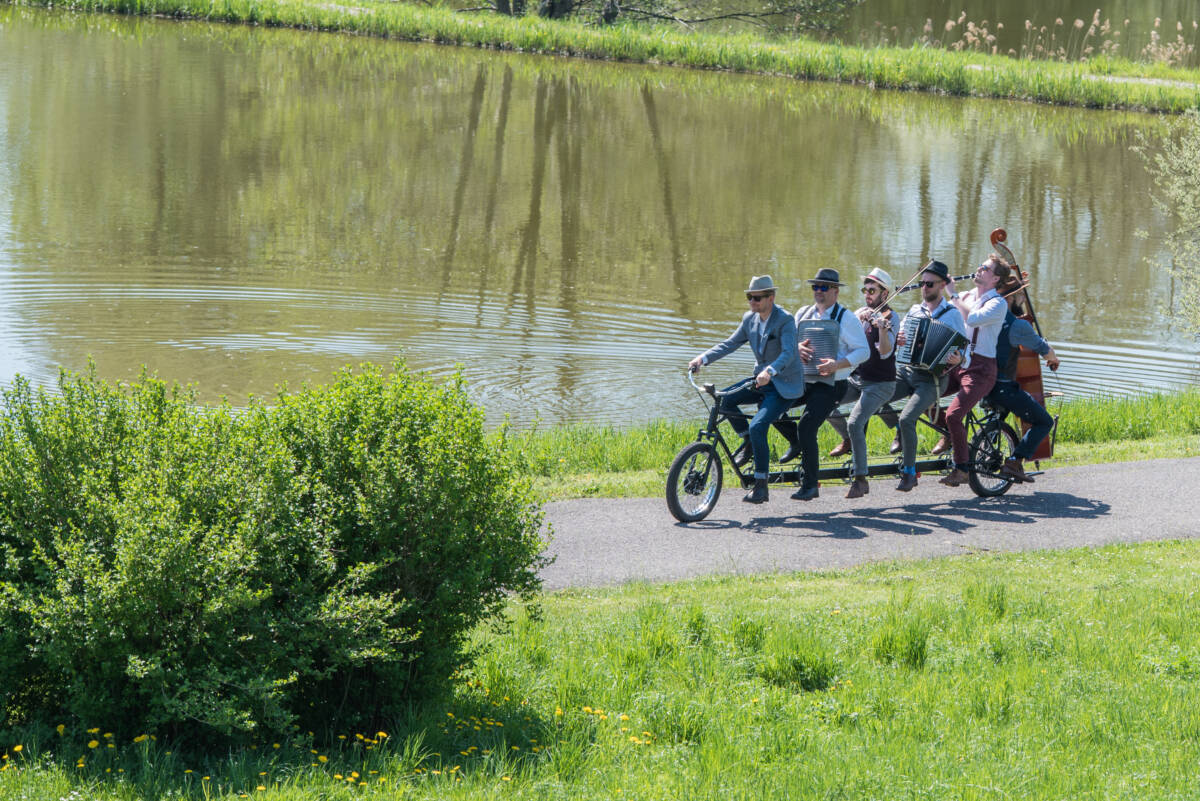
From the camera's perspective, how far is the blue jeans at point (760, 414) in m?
10.7

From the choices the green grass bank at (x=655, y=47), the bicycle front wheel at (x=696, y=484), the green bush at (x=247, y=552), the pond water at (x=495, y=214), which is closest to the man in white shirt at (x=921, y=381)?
the bicycle front wheel at (x=696, y=484)

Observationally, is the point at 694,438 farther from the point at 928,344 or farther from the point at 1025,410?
the point at 1025,410

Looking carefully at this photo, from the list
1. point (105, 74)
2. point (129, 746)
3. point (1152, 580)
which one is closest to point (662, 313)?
point (1152, 580)

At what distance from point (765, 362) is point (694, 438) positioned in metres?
2.22

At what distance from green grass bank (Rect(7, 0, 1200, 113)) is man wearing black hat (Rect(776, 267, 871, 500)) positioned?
35532 millimetres

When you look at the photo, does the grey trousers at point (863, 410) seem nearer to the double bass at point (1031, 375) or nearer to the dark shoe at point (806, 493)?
the dark shoe at point (806, 493)

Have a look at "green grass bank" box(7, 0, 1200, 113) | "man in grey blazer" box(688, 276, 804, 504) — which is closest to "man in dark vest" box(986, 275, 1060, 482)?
"man in grey blazer" box(688, 276, 804, 504)

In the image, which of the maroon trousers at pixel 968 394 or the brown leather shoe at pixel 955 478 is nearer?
the maroon trousers at pixel 968 394

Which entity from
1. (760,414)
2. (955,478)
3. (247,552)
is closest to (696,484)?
(760,414)

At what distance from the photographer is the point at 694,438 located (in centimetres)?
1288

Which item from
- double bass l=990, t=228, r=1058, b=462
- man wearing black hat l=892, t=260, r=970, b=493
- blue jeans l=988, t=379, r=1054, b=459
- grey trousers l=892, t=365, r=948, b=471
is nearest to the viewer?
man wearing black hat l=892, t=260, r=970, b=493

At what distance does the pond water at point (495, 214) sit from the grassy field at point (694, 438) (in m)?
1.54

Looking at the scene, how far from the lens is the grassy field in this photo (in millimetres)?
11547

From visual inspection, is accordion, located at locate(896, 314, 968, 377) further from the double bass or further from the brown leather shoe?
the double bass
